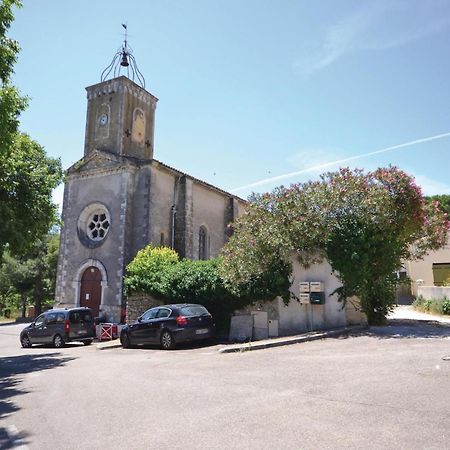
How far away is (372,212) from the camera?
13852mm

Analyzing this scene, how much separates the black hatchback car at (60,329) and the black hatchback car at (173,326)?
4.11 metres

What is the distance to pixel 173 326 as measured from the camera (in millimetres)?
13531

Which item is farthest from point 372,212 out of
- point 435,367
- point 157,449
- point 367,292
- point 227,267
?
point 157,449

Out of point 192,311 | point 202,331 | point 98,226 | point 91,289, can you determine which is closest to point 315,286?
point 202,331

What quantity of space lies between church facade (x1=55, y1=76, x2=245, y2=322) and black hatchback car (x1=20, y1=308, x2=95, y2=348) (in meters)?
3.74

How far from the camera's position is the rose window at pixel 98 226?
24125mm

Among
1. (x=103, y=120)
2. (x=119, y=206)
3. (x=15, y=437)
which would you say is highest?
(x=103, y=120)

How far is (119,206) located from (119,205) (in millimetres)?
54

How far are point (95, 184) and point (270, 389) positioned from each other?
20545 millimetres

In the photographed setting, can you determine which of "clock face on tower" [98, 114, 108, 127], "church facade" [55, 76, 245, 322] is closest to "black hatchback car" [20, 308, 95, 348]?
"church facade" [55, 76, 245, 322]

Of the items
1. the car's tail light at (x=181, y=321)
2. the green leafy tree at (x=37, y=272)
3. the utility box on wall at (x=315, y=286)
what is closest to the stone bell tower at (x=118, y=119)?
the green leafy tree at (x=37, y=272)

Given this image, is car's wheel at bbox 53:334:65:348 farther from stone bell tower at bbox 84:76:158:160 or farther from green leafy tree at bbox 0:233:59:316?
green leafy tree at bbox 0:233:59:316

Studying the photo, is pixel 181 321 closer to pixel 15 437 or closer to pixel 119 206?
pixel 15 437

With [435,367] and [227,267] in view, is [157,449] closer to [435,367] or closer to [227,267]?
[435,367]
